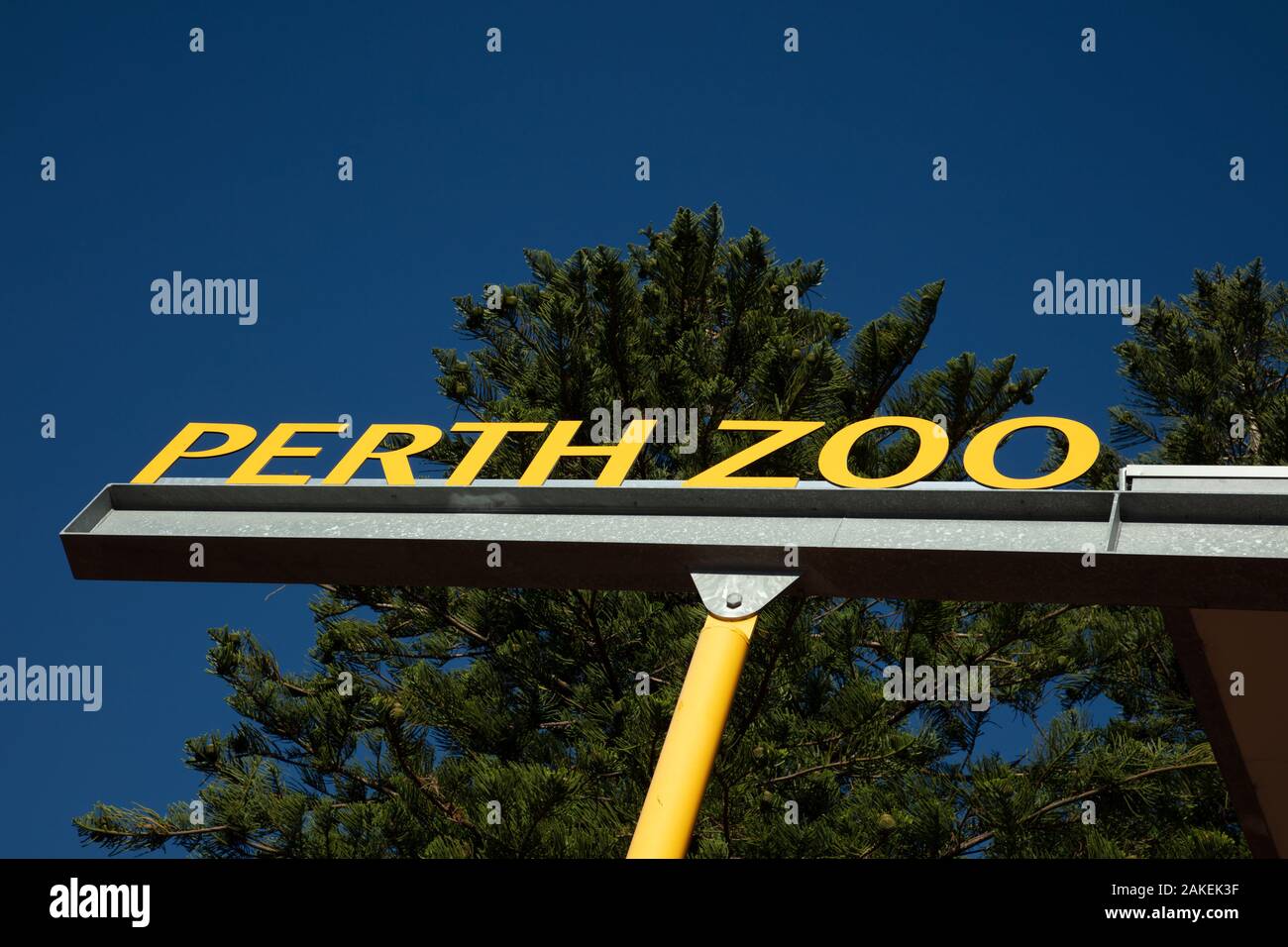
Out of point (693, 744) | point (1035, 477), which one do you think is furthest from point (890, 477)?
point (693, 744)

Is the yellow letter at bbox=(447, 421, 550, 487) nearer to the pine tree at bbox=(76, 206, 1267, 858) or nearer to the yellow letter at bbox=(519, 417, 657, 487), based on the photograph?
the yellow letter at bbox=(519, 417, 657, 487)

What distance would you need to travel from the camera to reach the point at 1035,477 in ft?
18.2

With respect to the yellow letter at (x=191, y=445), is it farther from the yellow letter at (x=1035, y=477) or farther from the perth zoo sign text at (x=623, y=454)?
the yellow letter at (x=1035, y=477)

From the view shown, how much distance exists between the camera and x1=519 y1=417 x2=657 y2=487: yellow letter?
5.66 metres

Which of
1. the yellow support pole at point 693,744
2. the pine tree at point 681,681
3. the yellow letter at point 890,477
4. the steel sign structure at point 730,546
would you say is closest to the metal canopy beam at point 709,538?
the steel sign structure at point 730,546

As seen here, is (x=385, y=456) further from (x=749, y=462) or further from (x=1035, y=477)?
(x=1035, y=477)

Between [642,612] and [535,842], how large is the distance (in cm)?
255

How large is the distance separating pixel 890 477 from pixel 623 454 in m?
0.94

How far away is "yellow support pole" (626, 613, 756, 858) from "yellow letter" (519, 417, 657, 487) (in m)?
0.66

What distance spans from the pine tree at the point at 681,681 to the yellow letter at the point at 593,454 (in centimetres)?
430
